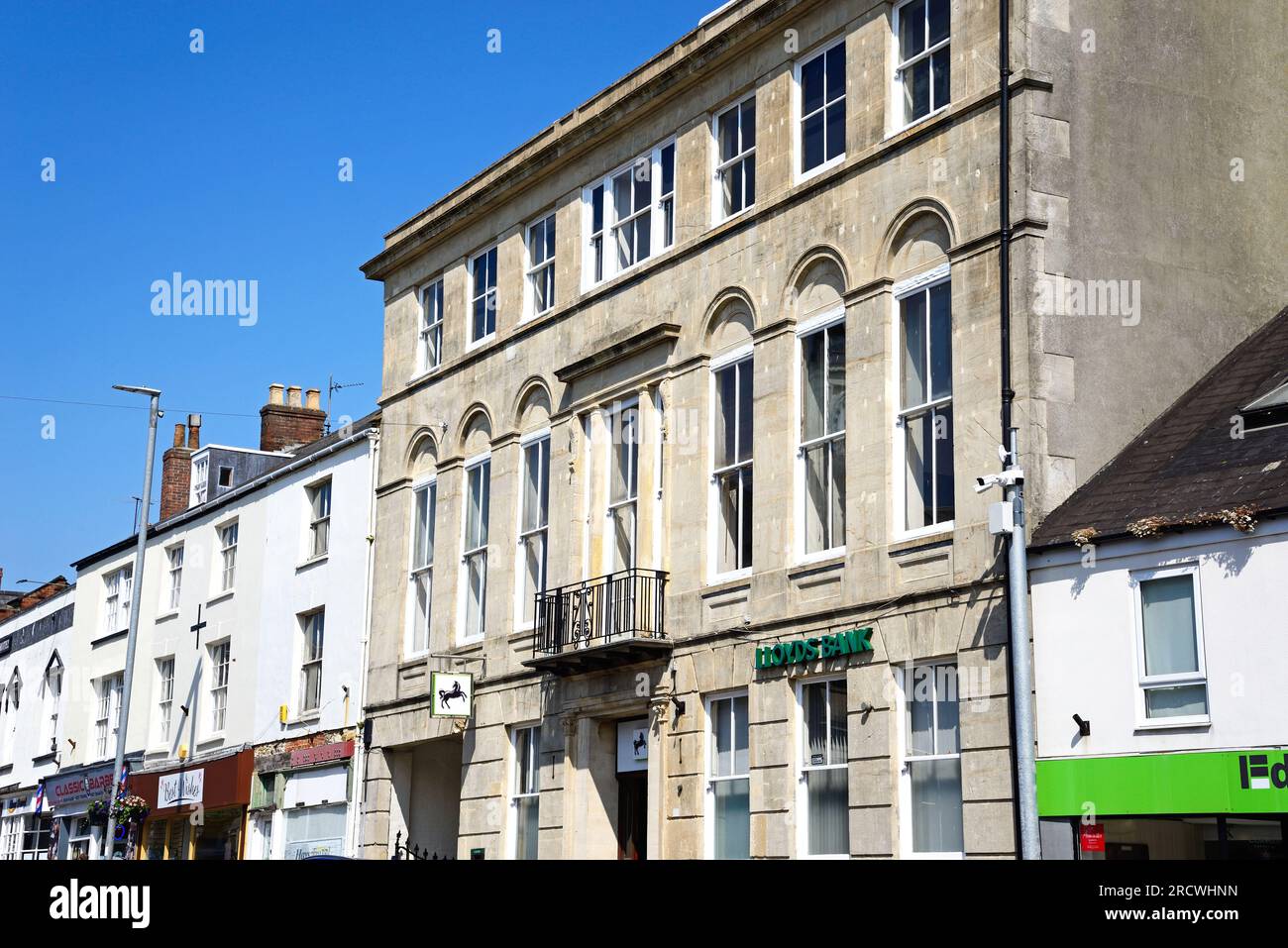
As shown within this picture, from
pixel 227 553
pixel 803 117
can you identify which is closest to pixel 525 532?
pixel 803 117

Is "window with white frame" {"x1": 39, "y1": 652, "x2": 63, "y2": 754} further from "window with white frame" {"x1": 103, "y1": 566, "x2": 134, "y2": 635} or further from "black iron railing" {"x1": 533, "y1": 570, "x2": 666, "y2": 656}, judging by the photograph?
"black iron railing" {"x1": 533, "y1": 570, "x2": 666, "y2": 656}

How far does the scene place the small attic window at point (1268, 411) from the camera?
16.7 m

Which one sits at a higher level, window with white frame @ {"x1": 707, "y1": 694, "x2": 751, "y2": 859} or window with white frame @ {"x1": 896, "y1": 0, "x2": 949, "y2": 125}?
window with white frame @ {"x1": 896, "y1": 0, "x2": 949, "y2": 125}

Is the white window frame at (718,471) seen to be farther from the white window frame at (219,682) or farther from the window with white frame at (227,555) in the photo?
the window with white frame at (227,555)

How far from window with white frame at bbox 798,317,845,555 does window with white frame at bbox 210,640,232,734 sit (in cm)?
1864

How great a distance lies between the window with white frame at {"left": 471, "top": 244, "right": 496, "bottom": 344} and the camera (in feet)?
94.7

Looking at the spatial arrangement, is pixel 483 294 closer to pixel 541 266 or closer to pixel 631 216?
pixel 541 266

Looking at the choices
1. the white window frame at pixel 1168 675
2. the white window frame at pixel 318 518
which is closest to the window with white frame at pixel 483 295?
the white window frame at pixel 318 518

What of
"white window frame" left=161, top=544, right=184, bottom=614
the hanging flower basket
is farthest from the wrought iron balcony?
"white window frame" left=161, top=544, right=184, bottom=614

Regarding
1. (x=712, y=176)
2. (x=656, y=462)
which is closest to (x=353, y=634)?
(x=656, y=462)

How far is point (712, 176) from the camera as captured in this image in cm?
2334

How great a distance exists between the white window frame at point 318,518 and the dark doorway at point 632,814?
1103cm
